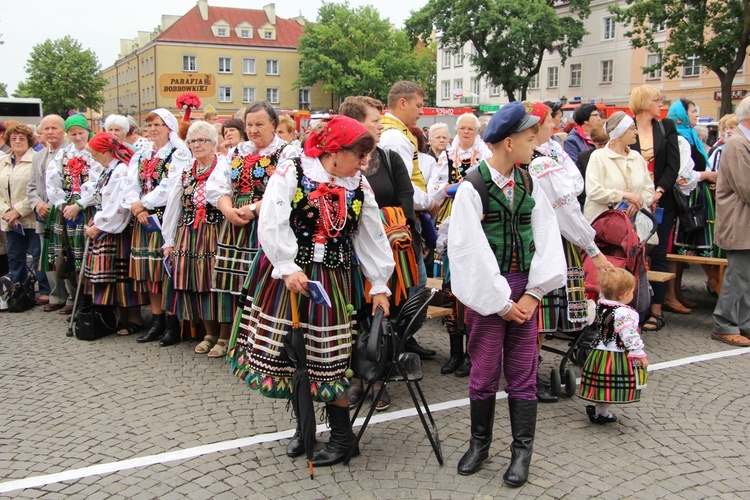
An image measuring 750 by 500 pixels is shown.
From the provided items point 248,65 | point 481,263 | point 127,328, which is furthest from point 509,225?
point 248,65

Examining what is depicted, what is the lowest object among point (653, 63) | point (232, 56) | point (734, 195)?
point (734, 195)

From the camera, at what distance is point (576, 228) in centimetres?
473

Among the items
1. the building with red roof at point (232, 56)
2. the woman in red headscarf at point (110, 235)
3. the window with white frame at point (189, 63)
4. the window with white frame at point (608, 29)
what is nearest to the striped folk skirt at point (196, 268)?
the woman in red headscarf at point (110, 235)

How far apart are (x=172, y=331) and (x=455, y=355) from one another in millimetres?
2903

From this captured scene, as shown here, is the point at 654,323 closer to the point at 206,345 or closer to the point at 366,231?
the point at 366,231

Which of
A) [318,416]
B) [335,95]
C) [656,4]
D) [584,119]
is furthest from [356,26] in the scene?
[318,416]

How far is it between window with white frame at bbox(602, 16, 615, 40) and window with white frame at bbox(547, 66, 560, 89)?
4.90 meters

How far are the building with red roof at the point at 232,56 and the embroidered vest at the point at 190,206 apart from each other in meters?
63.0

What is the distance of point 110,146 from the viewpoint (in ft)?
23.0

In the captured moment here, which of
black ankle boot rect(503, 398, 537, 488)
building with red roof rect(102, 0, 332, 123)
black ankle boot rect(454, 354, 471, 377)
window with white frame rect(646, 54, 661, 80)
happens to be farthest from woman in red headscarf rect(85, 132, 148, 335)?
building with red roof rect(102, 0, 332, 123)

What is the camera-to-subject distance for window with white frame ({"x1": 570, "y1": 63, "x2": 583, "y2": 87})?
166 feet

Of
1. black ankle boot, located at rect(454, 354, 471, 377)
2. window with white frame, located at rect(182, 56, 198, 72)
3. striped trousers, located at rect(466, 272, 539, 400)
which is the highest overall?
window with white frame, located at rect(182, 56, 198, 72)

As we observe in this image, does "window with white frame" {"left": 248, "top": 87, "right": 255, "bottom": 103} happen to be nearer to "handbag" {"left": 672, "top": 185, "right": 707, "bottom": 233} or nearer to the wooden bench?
"handbag" {"left": 672, "top": 185, "right": 707, "bottom": 233}

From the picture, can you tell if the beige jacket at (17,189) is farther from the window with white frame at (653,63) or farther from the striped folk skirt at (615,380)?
the window with white frame at (653,63)
